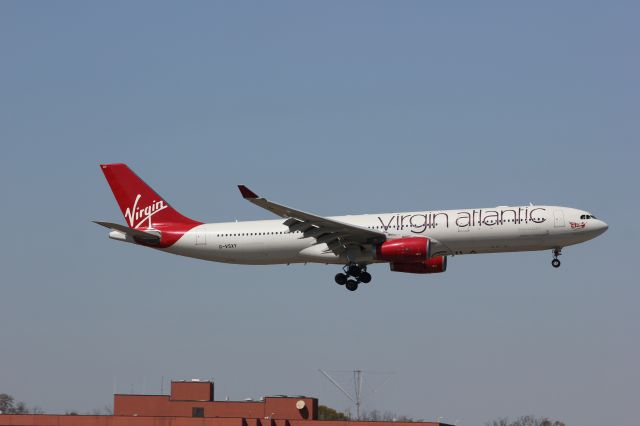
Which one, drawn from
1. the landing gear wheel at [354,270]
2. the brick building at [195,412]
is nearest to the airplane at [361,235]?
the landing gear wheel at [354,270]

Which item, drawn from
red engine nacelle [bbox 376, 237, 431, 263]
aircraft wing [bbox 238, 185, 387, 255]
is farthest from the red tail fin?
red engine nacelle [bbox 376, 237, 431, 263]

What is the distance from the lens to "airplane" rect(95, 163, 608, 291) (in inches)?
2461

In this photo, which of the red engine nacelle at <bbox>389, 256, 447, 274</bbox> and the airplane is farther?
the red engine nacelle at <bbox>389, 256, 447, 274</bbox>

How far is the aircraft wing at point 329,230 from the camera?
6269 centimetres

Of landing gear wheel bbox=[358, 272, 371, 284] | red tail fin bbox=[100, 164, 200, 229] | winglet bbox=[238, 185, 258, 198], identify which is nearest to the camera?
winglet bbox=[238, 185, 258, 198]

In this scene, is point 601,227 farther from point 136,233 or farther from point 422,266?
point 136,233

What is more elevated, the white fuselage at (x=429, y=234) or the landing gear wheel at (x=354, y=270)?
the white fuselage at (x=429, y=234)

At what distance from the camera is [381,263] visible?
66.6 metres

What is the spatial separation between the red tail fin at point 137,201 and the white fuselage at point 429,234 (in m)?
2.90

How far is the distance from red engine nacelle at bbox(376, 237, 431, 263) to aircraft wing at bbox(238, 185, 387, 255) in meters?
0.99

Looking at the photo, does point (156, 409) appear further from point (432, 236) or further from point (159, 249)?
point (432, 236)

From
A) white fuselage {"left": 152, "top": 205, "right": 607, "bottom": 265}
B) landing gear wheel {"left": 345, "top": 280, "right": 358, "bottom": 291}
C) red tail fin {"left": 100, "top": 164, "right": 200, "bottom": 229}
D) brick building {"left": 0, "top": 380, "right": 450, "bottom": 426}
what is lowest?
brick building {"left": 0, "top": 380, "right": 450, "bottom": 426}

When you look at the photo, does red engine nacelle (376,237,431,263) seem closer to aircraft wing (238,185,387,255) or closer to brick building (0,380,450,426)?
aircraft wing (238,185,387,255)

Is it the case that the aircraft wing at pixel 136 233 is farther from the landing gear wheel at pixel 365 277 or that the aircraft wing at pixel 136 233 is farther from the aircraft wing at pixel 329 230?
the landing gear wheel at pixel 365 277
